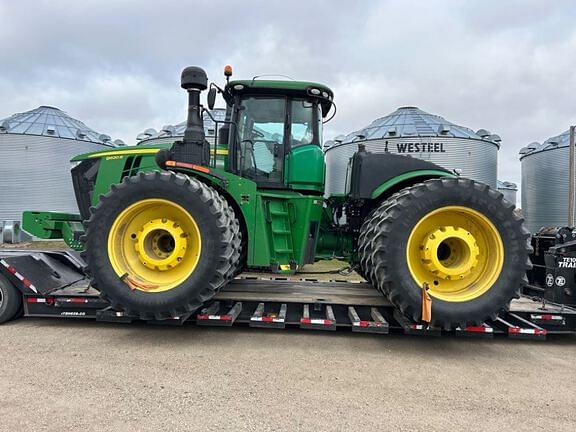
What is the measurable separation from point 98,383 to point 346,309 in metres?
2.83

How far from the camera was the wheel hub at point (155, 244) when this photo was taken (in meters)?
4.41

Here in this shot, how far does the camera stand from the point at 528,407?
10.4 ft

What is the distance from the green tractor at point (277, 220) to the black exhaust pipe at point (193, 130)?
0.01 m

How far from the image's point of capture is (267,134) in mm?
5391

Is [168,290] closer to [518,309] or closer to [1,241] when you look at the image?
[518,309]

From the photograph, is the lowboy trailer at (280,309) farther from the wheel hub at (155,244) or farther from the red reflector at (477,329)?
the wheel hub at (155,244)

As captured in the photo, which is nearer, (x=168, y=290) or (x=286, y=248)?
(x=168, y=290)

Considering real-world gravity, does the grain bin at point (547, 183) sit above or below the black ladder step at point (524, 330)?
above

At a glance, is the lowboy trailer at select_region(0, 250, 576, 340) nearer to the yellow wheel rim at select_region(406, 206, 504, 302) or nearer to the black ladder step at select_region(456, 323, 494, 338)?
the black ladder step at select_region(456, 323, 494, 338)

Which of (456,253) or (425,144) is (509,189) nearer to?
(425,144)

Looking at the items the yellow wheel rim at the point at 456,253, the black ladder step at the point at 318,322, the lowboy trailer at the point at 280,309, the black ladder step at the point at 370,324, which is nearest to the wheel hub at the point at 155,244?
the lowboy trailer at the point at 280,309

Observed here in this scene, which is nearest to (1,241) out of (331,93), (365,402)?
(331,93)

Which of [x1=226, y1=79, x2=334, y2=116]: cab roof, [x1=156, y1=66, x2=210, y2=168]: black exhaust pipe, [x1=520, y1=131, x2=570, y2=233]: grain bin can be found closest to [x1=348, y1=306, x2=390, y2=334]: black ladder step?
[x1=156, y1=66, x2=210, y2=168]: black exhaust pipe

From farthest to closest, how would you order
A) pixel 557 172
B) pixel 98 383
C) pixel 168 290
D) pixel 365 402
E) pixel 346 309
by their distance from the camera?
pixel 557 172 → pixel 346 309 → pixel 168 290 → pixel 98 383 → pixel 365 402
